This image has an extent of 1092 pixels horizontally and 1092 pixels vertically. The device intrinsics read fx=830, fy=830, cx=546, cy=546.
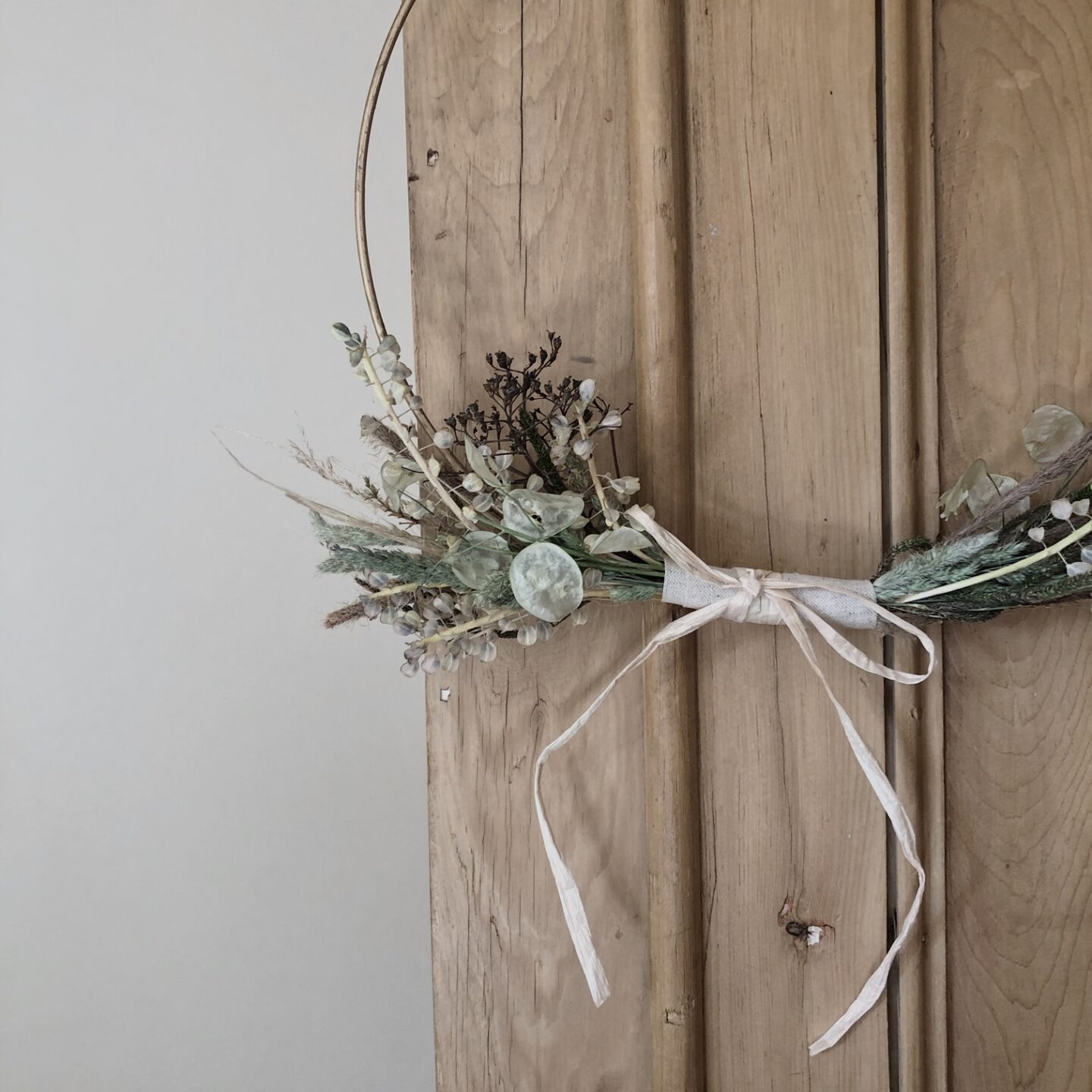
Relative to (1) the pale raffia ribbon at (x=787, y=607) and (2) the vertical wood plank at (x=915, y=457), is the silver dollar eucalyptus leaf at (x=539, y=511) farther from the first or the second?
(2) the vertical wood plank at (x=915, y=457)

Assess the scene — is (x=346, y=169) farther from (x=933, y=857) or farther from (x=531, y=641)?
(x=933, y=857)

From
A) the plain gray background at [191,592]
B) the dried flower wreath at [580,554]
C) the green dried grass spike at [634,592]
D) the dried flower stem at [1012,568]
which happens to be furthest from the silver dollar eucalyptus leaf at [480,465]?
the plain gray background at [191,592]

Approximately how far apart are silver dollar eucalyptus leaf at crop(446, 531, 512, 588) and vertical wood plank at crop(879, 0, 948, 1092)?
0.96 feet

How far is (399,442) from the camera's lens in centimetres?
56

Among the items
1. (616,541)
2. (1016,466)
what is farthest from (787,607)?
(1016,466)

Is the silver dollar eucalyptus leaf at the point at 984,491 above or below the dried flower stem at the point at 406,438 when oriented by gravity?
below

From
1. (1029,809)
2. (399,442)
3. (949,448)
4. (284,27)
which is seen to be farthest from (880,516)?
(284,27)

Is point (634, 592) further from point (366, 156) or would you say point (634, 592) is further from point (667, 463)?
point (366, 156)

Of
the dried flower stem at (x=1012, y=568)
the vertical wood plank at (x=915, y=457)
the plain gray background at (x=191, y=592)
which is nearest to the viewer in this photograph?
the dried flower stem at (x=1012, y=568)

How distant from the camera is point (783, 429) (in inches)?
24.1

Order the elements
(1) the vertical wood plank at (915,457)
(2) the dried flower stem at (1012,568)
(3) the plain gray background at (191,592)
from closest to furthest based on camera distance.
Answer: (2) the dried flower stem at (1012,568), (1) the vertical wood plank at (915,457), (3) the plain gray background at (191,592)

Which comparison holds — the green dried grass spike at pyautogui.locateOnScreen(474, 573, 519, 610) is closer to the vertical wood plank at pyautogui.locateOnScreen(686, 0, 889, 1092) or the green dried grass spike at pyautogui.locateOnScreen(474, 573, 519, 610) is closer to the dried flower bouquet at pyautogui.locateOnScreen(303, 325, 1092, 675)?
the dried flower bouquet at pyautogui.locateOnScreen(303, 325, 1092, 675)

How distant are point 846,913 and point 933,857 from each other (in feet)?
0.25

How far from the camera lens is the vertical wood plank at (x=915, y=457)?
60 centimetres
